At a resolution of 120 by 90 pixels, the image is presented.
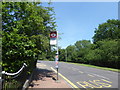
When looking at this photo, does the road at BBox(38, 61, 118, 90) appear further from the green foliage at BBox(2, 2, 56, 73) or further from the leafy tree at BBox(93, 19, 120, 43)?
the leafy tree at BBox(93, 19, 120, 43)

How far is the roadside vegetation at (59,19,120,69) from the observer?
97.0ft

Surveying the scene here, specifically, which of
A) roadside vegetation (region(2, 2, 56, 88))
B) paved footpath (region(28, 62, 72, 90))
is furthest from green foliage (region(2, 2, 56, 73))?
paved footpath (region(28, 62, 72, 90))

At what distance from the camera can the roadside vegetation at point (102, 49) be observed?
29578mm

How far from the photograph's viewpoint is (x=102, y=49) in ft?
116

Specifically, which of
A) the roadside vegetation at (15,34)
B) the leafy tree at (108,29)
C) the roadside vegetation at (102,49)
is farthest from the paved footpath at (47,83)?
the leafy tree at (108,29)

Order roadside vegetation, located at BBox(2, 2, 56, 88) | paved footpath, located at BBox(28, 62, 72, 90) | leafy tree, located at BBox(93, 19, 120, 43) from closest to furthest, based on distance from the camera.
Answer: roadside vegetation, located at BBox(2, 2, 56, 88) < paved footpath, located at BBox(28, 62, 72, 90) < leafy tree, located at BBox(93, 19, 120, 43)

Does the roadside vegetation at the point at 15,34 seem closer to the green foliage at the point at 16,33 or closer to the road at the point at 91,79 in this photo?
the green foliage at the point at 16,33

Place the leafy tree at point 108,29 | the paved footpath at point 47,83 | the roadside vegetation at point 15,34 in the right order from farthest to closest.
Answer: the leafy tree at point 108,29 < the paved footpath at point 47,83 < the roadside vegetation at point 15,34

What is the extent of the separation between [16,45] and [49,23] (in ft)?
23.5

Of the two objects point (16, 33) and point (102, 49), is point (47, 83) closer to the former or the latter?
point (16, 33)

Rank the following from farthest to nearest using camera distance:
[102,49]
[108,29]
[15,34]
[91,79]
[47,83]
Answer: [108,29], [102,49], [91,79], [47,83], [15,34]

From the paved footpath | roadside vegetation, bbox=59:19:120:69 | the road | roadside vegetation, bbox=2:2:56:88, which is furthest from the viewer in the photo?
roadside vegetation, bbox=59:19:120:69

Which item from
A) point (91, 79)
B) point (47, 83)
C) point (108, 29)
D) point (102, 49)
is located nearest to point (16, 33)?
point (47, 83)

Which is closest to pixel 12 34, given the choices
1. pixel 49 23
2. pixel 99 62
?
pixel 49 23
